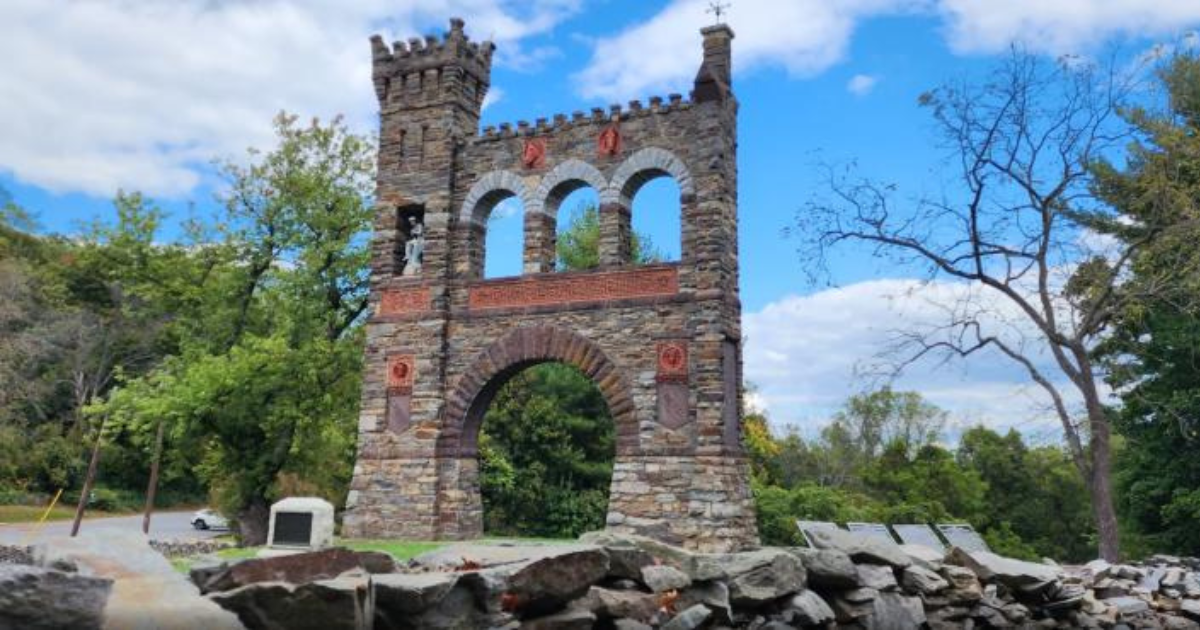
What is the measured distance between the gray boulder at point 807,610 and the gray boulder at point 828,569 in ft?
0.95

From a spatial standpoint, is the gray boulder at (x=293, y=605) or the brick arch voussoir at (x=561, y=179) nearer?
the gray boulder at (x=293, y=605)

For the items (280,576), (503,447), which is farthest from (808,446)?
(280,576)

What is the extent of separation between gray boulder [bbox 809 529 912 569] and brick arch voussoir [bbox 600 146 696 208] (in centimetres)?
793

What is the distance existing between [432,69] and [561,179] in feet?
13.1

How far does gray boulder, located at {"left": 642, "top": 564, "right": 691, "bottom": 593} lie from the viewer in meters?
7.75

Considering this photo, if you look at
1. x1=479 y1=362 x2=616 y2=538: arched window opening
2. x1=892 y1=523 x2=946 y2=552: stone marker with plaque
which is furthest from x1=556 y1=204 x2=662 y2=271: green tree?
x1=892 y1=523 x2=946 y2=552: stone marker with plaque

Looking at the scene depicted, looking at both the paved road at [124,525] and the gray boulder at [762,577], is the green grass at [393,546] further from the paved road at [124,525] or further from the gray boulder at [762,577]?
the paved road at [124,525]

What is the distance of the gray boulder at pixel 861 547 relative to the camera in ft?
29.8

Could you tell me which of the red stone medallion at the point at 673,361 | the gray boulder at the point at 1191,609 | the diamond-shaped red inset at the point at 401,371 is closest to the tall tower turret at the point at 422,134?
the diamond-shaped red inset at the point at 401,371

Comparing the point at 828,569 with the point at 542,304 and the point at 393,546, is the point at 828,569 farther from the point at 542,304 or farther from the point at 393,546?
the point at 542,304

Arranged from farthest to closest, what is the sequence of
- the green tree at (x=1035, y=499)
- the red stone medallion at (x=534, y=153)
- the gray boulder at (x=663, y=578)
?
1. the green tree at (x=1035, y=499)
2. the red stone medallion at (x=534, y=153)
3. the gray boulder at (x=663, y=578)

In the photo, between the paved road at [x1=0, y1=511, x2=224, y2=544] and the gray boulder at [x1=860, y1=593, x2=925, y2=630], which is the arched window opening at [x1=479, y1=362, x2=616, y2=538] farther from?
the gray boulder at [x1=860, y1=593, x2=925, y2=630]

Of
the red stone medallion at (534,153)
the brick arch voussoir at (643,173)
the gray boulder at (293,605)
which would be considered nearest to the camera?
the gray boulder at (293,605)

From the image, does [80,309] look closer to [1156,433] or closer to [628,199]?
[628,199]
